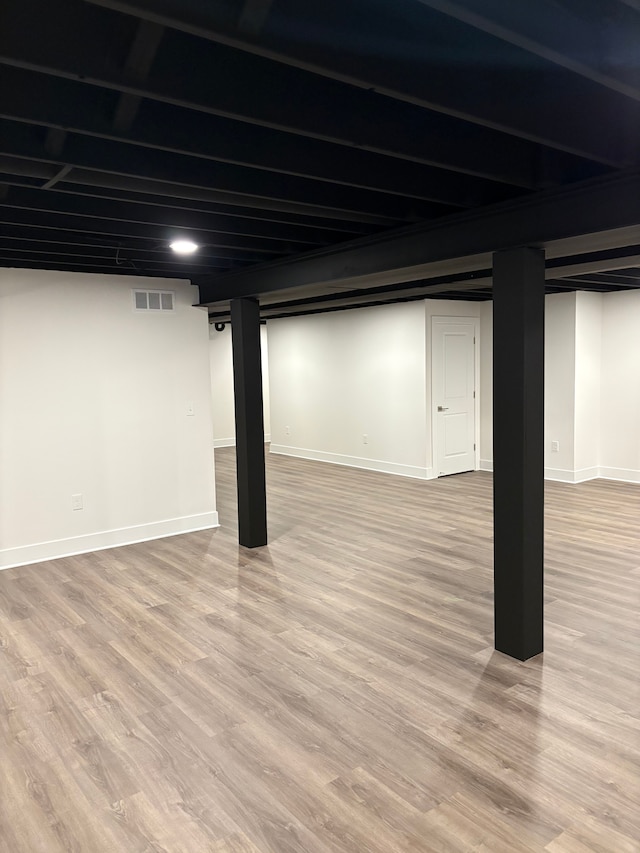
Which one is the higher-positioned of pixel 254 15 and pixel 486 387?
pixel 254 15

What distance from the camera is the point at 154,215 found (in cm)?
330

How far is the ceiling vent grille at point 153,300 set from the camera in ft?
18.8

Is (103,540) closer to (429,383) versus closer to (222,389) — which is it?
(429,383)

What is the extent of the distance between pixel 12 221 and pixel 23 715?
2.50 meters

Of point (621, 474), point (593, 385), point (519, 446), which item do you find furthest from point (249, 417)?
point (621, 474)

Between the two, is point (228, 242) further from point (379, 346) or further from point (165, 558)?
point (379, 346)

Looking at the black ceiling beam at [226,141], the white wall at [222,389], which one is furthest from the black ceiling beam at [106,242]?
the white wall at [222,389]

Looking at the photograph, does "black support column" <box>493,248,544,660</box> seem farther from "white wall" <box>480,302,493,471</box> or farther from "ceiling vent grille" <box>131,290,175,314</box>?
"white wall" <box>480,302,493,471</box>

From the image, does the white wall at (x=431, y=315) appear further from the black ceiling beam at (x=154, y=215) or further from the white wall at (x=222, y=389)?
the white wall at (x=222, y=389)

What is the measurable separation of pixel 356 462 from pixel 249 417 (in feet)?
13.2

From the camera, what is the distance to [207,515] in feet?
20.5

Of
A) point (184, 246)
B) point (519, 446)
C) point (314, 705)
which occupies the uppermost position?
point (184, 246)

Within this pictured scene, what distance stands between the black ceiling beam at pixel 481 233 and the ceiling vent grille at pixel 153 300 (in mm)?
1447

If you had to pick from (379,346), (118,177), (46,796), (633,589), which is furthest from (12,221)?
(379,346)
